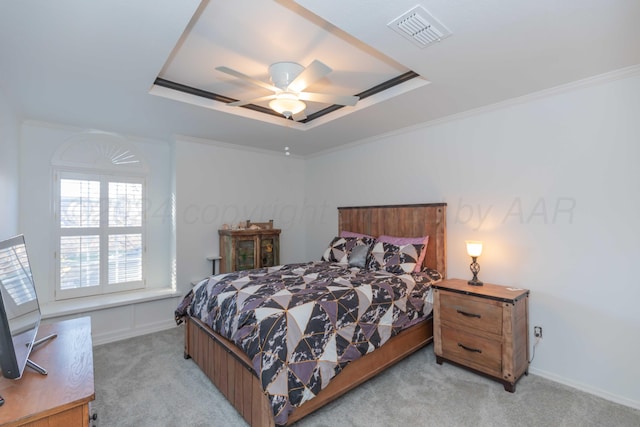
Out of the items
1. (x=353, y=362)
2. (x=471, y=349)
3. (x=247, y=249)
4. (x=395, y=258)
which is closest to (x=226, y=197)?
(x=247, y=249)

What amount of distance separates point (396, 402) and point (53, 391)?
212cm

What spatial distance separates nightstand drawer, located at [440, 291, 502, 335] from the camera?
99.4 inches

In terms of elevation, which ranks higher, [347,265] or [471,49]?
[471,49]

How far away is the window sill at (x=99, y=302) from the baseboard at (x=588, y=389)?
4128 mm

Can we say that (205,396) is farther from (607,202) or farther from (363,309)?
(607,202)

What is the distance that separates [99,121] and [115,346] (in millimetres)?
2577

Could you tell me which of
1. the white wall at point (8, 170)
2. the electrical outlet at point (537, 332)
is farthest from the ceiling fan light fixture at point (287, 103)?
the electrical outlet at point (537, 332)

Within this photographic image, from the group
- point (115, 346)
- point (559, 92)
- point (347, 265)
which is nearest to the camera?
point (559, 92)

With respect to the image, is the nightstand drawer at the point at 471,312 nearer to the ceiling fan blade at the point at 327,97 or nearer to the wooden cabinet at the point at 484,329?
the wooden cabinet at the point at 484,329

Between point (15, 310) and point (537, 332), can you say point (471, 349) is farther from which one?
point (15, 310)

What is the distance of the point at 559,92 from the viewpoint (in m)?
2.63

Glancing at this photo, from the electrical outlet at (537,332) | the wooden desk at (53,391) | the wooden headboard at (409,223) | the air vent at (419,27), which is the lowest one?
the electrical outlet at (537,332)

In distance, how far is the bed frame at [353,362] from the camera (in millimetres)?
2025

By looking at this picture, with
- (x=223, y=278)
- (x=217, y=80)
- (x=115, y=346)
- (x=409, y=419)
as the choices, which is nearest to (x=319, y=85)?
(x=217, y=80)
